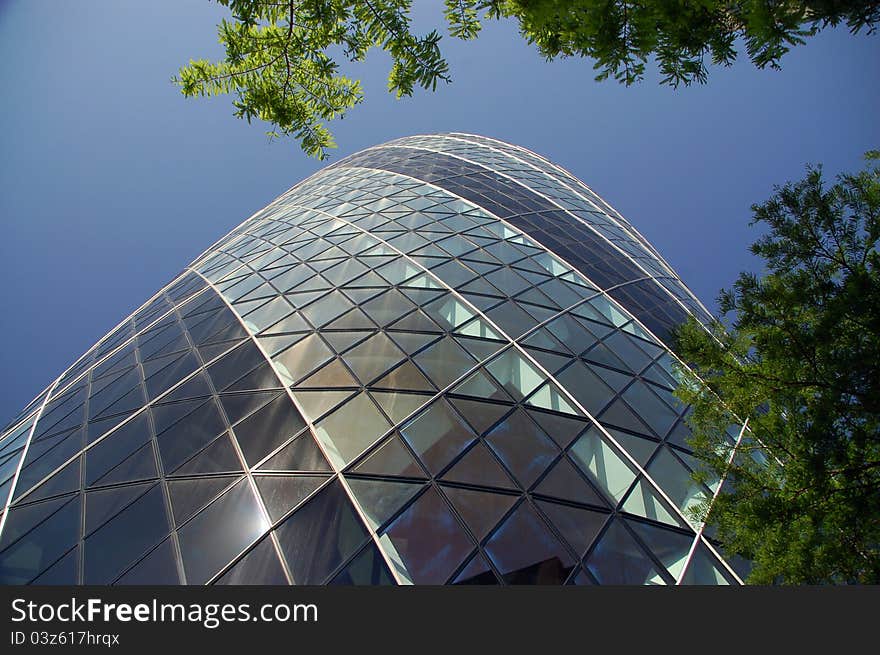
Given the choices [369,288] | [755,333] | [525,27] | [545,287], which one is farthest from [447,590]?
[545,287]

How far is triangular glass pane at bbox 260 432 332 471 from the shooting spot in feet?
23.7

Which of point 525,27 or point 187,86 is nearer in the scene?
point 525,27

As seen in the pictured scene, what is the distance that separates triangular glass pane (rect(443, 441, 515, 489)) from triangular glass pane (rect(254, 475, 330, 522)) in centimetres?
238

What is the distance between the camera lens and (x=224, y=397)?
922 centimetres

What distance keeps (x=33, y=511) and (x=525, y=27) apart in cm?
1290

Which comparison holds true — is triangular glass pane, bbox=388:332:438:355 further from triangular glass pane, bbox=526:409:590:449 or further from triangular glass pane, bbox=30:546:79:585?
triangular glass pane, bbox=30:546:79:585

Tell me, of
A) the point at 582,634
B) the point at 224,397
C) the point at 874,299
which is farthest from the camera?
the point at 224,397

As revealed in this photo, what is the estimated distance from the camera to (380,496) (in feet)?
21.9

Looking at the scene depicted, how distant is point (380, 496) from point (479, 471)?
1.85 meters

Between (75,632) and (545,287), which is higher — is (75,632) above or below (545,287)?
below

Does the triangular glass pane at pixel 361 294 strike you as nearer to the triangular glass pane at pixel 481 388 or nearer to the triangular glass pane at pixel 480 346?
the triangular glass pane at pixel 480 346

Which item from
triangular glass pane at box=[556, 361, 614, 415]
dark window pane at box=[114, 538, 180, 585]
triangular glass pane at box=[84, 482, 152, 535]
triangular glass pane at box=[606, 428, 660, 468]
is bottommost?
triangular glass pane at box=[606, 428, 660, 468]

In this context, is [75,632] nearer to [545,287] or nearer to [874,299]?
[874,299]

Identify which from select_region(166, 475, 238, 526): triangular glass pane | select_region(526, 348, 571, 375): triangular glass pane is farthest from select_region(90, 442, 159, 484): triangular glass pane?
select_region(526, 348, 571, 375): triangular glass pane
